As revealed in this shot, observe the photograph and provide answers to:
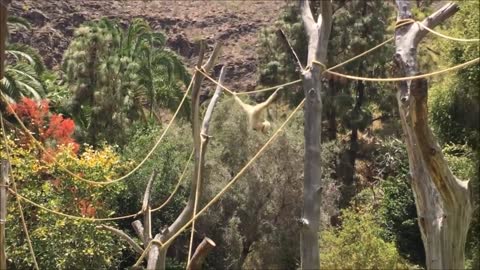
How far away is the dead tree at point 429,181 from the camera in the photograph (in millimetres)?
5820

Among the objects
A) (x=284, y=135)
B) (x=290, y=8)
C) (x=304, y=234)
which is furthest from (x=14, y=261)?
(x=290, y=8)

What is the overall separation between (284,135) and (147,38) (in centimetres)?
817

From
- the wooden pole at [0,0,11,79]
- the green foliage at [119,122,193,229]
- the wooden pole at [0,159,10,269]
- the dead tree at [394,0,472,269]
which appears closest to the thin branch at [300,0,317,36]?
the dead tree at [394,0,472,269]

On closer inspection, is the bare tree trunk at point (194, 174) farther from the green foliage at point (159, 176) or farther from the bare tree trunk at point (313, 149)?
the green foliage at point (159, 176)

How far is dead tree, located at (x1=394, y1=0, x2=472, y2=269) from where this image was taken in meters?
5.82

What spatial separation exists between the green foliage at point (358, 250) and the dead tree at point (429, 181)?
23.7 ft

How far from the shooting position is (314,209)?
6160mm

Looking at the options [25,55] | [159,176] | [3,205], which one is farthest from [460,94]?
[25,55]

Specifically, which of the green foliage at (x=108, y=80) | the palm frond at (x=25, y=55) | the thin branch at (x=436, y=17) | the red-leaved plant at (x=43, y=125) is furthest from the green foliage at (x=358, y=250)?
the palm frond at (x=25, y=55)

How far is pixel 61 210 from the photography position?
15.4m

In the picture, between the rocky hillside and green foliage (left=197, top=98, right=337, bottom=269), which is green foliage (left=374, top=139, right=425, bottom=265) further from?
the rocky hillside

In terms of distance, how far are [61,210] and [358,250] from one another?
6143 millimetres

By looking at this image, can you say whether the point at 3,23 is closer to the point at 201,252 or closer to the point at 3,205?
the point at 3,205

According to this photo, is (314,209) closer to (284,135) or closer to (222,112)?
(284,135)
